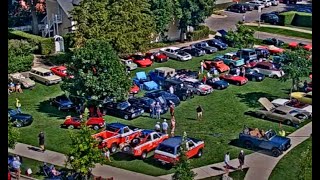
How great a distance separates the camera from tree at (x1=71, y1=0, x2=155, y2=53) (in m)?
15.9

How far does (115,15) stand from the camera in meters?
16.4

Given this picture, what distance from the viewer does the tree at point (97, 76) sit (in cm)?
1214

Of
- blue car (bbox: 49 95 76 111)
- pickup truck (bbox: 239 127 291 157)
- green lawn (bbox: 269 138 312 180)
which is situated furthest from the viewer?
blue car (bbox: 49 95 76 111)

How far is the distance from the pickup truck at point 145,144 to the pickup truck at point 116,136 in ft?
0.52

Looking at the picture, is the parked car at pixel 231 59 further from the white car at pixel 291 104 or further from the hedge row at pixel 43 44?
the hedge row at pixel 43 44

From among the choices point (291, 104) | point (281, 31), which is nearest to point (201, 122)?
point (291, 104)

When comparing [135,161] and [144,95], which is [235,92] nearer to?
[144,95]

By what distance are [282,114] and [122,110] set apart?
11.8 ft

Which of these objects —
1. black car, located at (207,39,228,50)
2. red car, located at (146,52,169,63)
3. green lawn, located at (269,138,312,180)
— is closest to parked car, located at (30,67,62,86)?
red car, located at (146,52,169,63)

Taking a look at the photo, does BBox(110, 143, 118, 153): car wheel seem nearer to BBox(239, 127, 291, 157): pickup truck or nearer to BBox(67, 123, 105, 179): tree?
BBox(67, 123, 105, 179): tree

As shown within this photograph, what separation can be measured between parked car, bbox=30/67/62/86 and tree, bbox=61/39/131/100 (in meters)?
2.64

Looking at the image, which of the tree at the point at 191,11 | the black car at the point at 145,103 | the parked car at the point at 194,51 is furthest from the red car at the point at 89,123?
the tree at the point at 191,11
